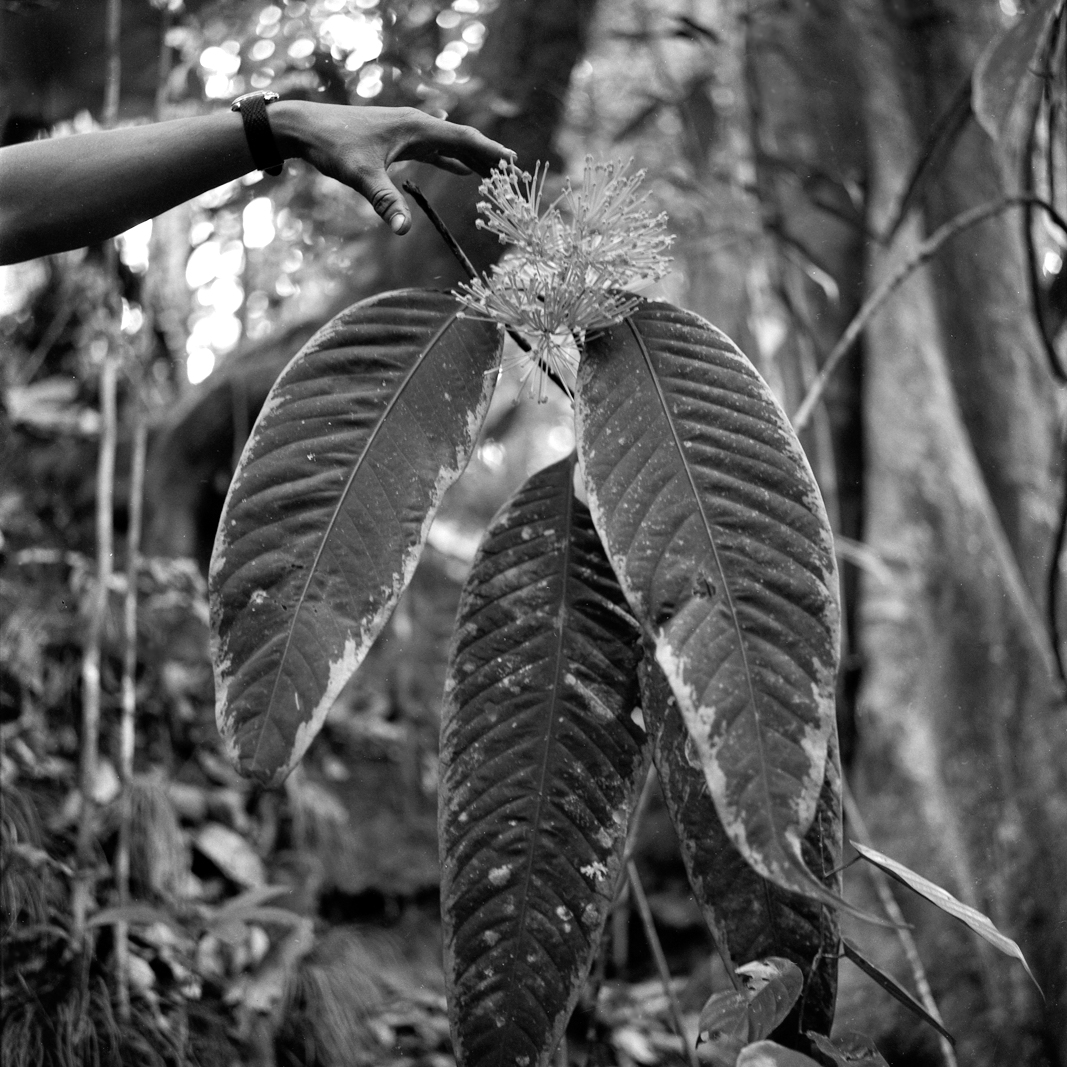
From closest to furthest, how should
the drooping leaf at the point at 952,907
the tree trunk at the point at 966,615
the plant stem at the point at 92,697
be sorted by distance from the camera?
the drooping leaf at the point at 952,907 → the plant stem at the point at 92,697 → the tree trunk at the point at 966,615

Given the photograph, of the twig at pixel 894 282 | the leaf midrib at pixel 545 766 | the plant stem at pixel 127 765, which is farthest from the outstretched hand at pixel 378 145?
the plant stem at pixel 127 765

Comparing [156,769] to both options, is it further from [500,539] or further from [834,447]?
[834,447]

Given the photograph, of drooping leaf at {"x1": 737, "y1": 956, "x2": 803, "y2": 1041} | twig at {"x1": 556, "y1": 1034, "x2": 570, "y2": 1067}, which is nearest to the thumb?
drooping leaf at {"x1": 737, "y1": 956, "x2": 803, "y2": 1041}

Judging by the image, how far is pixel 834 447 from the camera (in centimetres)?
218

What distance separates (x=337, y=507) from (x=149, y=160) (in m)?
0.32

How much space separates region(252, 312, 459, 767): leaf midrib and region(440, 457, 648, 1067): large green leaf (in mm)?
144

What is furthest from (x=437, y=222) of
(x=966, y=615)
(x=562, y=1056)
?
(x=966, y=615)

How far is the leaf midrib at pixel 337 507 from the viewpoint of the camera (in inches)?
23.7

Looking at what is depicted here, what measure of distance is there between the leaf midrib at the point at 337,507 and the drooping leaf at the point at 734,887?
270mm

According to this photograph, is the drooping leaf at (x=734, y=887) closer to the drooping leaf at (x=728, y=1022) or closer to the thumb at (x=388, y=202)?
the drooping leaf at (x=728, y=1022)

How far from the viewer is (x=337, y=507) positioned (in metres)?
0.68

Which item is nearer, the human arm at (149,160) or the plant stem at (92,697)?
the human arm at (149,160)

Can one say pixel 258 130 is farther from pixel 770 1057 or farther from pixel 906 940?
pixel 906 940

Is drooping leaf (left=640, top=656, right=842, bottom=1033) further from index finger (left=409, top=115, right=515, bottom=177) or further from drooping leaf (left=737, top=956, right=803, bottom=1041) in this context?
index finger (left=409, top=115, right=515, bottom=177)
